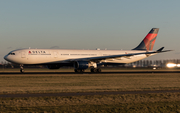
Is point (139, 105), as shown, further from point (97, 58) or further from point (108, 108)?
point (97, 58)

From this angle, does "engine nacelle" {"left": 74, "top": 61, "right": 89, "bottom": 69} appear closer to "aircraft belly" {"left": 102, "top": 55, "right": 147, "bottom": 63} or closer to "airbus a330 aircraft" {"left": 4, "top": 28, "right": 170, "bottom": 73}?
"airbus a330 aircraft" {"left": 4, "top": 28, "right": 170, "bottom": 73}

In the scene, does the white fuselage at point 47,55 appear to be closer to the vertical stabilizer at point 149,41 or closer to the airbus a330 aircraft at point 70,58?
the airbus a330 aircraft at point 70,58

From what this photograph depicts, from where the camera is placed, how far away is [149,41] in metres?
65.0

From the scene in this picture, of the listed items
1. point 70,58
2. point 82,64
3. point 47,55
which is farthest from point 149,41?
point 47,55

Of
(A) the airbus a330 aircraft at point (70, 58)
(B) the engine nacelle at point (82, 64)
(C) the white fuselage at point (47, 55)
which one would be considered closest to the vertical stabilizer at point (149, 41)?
(A) the airbus a330 aircraft at point (70, 58)

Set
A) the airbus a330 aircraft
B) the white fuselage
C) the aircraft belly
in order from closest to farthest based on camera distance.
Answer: the white fuselage < the airbus a330 aircraft < the aircraft belly

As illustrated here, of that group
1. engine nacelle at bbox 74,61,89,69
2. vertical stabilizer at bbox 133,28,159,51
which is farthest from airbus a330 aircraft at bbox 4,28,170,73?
vertical stabilizer at bbox 133,28,159,51

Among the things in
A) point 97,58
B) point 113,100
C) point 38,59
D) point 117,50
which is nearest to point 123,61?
point 117,50

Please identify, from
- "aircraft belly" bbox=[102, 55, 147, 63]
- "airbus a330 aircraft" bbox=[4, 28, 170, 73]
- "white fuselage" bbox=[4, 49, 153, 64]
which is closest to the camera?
"white fuselage" bbox=[4, 49, 153, 64]

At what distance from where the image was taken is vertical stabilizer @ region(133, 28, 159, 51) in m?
64.5

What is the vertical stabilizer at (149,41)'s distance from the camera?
64500 millimetres

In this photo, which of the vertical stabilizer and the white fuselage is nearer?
the white fuselage

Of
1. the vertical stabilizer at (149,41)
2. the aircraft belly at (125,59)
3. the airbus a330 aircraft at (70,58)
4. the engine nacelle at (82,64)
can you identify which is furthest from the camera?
the vertical stabilizer at (149,41)

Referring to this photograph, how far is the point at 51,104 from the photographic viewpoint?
14852 millimetres
